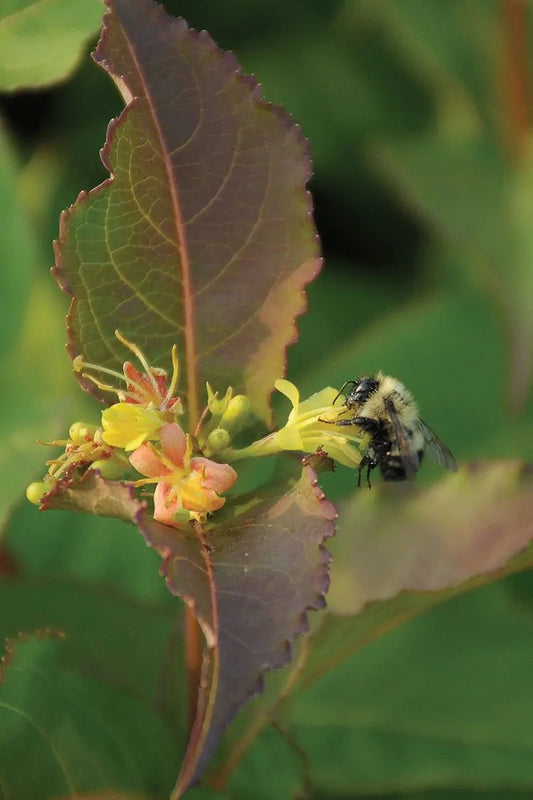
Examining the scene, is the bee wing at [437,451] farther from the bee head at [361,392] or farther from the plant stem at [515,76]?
the plant stem at [515,76]

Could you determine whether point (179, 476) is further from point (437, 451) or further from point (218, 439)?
point (437, 451)

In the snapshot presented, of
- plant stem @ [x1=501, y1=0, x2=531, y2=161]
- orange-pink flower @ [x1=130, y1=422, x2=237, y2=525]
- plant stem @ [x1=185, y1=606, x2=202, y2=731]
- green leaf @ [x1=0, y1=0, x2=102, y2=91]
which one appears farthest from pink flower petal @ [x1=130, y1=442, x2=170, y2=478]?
plant stem @ [x1=501, y1=0, x2=531, y2=161]

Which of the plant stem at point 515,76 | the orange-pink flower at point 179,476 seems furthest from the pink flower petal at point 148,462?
the plant stem at point 515,76

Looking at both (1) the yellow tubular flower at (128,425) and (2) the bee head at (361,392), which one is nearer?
(1) the yellow tubular flower at (128,425)

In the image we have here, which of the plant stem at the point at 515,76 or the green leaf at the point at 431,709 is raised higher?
the plant stem at the point at 515,76

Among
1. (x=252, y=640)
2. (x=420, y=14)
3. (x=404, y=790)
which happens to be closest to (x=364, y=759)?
(x=404, y=790)

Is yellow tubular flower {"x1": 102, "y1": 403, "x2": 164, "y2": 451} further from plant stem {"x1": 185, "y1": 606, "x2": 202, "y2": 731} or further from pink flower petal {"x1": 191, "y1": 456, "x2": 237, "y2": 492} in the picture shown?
plant stem {"x1": 185, "y1": 606, "x2": 202, "y2": 731}

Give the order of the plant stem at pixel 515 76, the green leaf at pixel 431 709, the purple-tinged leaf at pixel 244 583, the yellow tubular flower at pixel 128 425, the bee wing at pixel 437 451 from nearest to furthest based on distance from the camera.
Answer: the purple-tinged leaf at pixel 244 583 → the yellow tubular flower at pixel 128 425 → the bee wing at pixel 437 451 → the green leaf at pixel 431 709 → the plant stem at pixel 515 76

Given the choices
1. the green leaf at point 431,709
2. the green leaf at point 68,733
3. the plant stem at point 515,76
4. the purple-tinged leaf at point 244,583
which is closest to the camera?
the purple-tinged leaf at point 244,583
